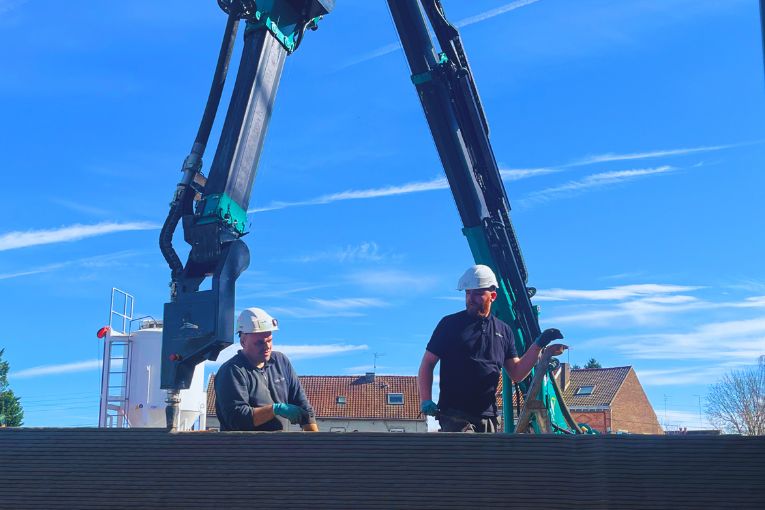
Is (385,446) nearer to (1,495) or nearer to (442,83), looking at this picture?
(1,495)

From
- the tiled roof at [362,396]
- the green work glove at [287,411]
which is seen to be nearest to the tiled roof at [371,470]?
the green work glove at [287,411]

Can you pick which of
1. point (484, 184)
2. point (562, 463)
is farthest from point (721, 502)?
point (484, 184)

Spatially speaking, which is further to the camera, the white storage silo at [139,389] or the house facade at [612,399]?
the house facade at [612,399]

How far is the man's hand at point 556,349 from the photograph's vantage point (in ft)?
15.5

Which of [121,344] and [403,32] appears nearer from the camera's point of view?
[403,32]

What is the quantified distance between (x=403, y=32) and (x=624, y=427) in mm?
42686

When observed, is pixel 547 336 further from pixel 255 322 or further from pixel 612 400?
pixel 612 400

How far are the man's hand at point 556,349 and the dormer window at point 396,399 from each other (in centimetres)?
3957

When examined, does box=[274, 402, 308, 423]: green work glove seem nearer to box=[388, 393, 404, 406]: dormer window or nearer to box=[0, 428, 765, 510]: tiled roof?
box=[0, 428, 765, 510]: tiled roof

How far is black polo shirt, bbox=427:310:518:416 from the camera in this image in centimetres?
496

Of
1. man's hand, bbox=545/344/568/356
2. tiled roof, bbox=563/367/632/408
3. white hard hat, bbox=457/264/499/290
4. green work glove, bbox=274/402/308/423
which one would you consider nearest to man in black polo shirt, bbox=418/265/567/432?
white hard hat, bbox=457/264/499/290

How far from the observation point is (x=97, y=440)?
9.34 ft

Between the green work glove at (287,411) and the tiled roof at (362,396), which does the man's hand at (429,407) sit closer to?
the green work glove at (287,411)

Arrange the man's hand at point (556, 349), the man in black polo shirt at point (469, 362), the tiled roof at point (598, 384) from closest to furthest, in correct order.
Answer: the man's hand at point (556, 349)
the man in black polo shirt at point (469, 362)
the tiled roof at point (598, 384)
